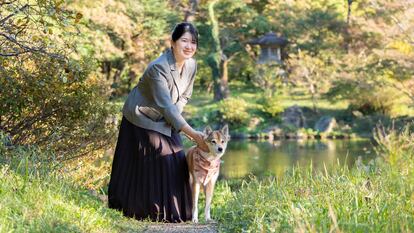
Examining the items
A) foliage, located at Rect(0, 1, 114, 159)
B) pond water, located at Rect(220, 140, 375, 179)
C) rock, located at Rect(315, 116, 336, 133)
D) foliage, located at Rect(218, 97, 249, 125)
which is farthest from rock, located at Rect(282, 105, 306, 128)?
foliage, located at Rect(0, 1, 114, 159)

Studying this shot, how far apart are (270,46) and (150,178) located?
96.4ft

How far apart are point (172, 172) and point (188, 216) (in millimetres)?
444

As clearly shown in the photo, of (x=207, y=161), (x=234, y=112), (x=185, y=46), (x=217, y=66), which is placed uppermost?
(x=217, y=66)

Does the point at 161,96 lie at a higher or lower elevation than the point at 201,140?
higher

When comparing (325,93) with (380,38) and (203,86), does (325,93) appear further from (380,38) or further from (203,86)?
(203,86)

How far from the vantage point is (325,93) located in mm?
29672

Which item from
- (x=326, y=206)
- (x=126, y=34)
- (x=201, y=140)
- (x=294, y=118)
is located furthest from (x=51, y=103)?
(x=294, y=118)

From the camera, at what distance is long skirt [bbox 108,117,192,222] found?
5.77 metres

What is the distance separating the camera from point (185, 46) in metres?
5.57

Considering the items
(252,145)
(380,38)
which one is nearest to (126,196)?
(252,145)

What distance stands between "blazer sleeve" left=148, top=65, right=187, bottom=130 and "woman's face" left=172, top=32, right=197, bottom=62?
222 mm

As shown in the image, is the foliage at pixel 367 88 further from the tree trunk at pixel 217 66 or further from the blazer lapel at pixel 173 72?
the blazer lapel at pixel 173 72

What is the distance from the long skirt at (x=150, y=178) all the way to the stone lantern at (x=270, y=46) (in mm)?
28631

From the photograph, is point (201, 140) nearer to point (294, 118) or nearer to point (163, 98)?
point (163, 98)
